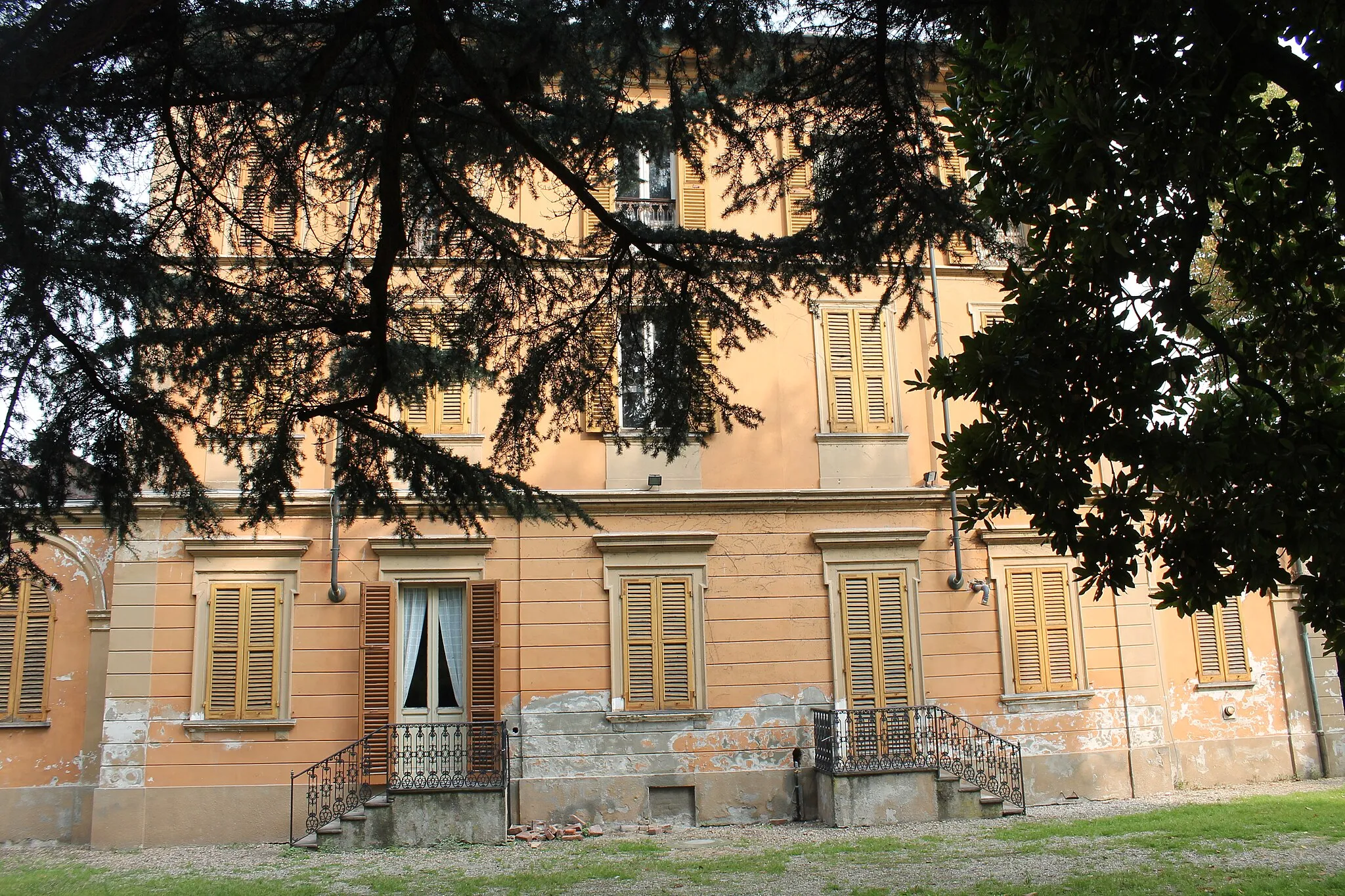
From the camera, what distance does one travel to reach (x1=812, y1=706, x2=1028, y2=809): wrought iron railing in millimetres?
12625

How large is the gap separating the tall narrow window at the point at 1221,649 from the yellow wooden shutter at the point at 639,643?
730 cm

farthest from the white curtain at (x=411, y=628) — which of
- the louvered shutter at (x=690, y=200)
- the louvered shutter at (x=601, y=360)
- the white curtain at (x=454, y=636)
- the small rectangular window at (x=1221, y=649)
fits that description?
the small rectangular window at (x=1221, y=649)

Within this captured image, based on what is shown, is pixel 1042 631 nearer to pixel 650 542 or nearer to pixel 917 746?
pixel 917 746

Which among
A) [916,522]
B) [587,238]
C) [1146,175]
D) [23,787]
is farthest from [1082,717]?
[23,787]

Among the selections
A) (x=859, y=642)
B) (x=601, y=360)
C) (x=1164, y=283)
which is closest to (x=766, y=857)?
(x=859, y=642)

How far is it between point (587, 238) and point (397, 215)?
1444 millimetres

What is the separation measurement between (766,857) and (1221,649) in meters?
7.78

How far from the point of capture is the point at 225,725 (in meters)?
12.4

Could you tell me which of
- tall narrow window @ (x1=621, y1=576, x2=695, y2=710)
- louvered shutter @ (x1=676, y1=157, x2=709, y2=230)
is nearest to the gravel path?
tall narrow window @ (x1=621, y1=576, x2=695, y2=710)

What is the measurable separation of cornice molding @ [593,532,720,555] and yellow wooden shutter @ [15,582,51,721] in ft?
21.3

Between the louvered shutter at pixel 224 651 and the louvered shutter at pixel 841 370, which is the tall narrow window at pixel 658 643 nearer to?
the louvered shutter at pixel 841 370

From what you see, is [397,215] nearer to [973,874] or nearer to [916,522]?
[973,874]

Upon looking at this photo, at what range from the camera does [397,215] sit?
643 cm

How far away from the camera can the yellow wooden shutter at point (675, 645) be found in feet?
42.9
